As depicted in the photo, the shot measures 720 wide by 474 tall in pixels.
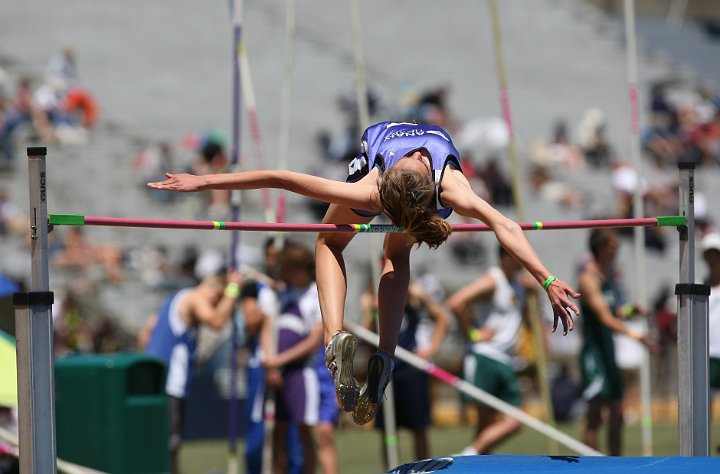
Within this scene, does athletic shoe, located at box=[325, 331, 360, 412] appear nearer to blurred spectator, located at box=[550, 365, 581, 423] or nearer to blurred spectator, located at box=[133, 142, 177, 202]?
blurred spectator, located at box=[550, 365, 581, 423]

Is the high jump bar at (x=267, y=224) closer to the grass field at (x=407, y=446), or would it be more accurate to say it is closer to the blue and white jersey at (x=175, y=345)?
the blue and white jersey at (x=175, y=345)

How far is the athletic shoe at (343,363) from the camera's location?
5879 mm

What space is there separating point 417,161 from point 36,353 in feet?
5.75

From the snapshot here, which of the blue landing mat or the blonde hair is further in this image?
the blonde hair

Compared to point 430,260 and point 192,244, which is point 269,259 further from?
point 430,260

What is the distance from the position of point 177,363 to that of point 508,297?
235cm

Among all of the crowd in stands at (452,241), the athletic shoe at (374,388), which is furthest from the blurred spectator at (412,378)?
the athletic shoe at (374,388)

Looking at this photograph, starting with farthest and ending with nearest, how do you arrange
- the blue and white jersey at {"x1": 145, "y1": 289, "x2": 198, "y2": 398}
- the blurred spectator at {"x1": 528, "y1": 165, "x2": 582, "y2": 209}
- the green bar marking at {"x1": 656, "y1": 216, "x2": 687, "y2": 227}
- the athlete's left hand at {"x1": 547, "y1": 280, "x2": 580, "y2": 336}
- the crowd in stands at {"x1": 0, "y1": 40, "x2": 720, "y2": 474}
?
the blurred spectator at {"x1": 528, "y1": 165, "x2": 582, "y2": 209} < the crowd in stands at {"x1": 0, "y1": 40, "x2": 720, "y2": 474} < the blue and white jersey at {"x1": 145, "y1": 289, "x2": 198, "y2": 398} < the green bar marking at {"x1": 656, "y1": 216, "x2": 687, "y2": 227} < the athlete's left hand at {"x1": 547, "y1": 280, "x2": 580, "y2": 336}

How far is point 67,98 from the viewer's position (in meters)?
18.1

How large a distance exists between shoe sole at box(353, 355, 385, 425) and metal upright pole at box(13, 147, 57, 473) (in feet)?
4.61

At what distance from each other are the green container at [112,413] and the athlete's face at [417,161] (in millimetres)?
3014

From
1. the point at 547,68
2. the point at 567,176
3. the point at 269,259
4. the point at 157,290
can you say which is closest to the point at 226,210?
the point at 157,290

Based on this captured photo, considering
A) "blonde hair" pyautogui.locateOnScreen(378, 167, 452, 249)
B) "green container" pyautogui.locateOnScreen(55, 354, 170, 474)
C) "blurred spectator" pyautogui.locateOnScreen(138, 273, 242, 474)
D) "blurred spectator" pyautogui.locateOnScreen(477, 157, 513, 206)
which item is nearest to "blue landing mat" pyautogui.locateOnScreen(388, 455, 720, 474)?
"blonde hair" pyautogui.locateOnScreen(378, 167, 452, 249)

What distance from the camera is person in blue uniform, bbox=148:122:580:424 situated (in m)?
5.45
